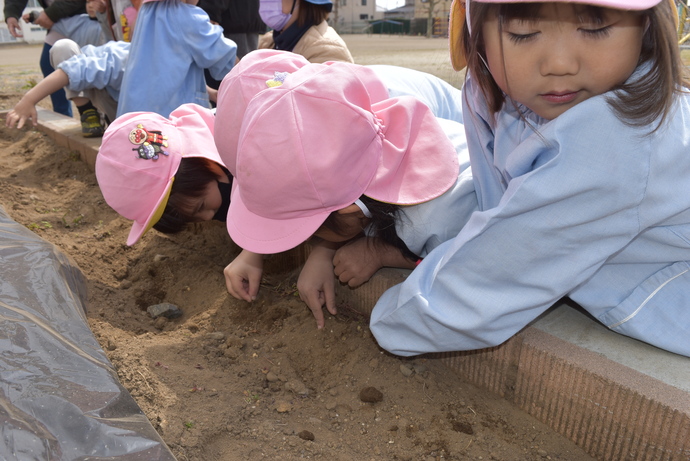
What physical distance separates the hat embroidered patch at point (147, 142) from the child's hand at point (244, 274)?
48 centimetres

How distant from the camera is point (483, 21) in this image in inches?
50.0

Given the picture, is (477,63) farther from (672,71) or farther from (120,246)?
(120,246)

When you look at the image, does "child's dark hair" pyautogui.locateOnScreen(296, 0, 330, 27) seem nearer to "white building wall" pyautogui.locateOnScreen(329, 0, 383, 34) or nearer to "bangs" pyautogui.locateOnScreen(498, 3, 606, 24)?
"bangs" pyautogui.locateOnScreen(498, 3, 606, 24)

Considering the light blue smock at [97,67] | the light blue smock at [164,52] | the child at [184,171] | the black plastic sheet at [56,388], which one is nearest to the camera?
the black plastic sheet at [56,388]

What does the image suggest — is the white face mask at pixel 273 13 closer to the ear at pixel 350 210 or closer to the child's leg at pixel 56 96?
the ear at pixel 350 210

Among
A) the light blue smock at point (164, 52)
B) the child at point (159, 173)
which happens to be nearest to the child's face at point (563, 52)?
the child at point (159, 173)

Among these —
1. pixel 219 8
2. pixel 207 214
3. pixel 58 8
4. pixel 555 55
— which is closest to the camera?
pixel 555 55

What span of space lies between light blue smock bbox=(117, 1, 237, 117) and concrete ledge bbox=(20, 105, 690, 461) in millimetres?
2336

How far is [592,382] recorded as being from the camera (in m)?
1.44

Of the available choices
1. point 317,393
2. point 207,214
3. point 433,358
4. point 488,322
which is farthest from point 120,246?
point 488,322

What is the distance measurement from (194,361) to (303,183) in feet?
2.35

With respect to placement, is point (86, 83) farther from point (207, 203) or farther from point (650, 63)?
point (650, 63)

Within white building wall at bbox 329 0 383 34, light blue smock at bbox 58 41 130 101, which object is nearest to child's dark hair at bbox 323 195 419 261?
light blue smock at bbox 58 41 130 101

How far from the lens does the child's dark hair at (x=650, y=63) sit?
115 centimetres
